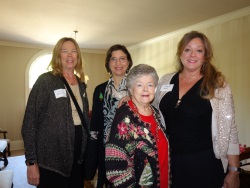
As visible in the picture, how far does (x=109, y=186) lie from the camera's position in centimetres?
182

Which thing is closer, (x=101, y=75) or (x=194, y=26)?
(x=194, y=26)

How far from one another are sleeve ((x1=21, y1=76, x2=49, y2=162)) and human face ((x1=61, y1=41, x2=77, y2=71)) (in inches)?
9.2

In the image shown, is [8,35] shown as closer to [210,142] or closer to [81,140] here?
[81,140]

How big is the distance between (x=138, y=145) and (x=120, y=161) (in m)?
0.13

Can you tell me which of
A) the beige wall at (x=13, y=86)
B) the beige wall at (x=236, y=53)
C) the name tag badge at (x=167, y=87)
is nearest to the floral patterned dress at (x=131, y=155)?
the name tag badge at (x=167, y=87)

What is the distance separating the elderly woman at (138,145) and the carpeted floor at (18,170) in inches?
124

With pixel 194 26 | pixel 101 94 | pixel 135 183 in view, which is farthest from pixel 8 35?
pixel 135 183

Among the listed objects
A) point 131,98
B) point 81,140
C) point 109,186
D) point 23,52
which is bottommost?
point 109,186

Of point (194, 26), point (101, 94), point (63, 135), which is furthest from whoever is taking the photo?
point (194, 26)

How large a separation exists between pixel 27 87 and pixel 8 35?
5.41 ft

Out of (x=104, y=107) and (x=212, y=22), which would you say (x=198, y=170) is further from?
(x=212, y=22)

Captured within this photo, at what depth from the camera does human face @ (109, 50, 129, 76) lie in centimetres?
186

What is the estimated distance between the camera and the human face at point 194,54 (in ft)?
5.02

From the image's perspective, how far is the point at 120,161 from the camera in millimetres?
1232
